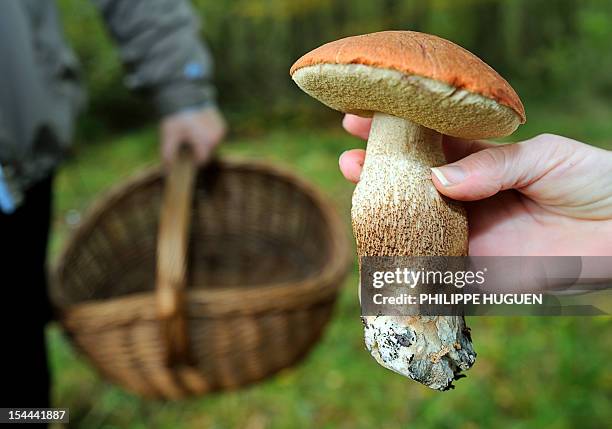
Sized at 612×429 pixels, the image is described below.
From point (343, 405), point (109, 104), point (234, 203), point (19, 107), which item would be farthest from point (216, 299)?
point (109, 104)

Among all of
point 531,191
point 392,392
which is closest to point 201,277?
point 392,392

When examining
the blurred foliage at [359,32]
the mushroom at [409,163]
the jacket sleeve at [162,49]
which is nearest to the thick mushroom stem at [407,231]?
the mushroom at [409,163]

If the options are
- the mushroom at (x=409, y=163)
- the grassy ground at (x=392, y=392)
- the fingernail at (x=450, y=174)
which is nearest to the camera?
the mushroom at (x=409, y=163)

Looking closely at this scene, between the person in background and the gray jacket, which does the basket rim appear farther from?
the gray jacket

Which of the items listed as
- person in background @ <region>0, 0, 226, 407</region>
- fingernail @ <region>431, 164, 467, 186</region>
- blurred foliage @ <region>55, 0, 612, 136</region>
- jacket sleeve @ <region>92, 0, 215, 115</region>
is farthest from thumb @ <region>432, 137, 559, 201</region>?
blurred foliage @ <region>55, 0, 612, 136</region>

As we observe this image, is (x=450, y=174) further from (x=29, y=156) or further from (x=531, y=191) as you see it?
(x=29, y=156)

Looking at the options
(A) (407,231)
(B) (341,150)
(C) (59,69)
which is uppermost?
(C) (59,69)

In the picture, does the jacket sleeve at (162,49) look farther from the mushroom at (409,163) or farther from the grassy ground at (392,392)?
the mushroom at (409,163)
